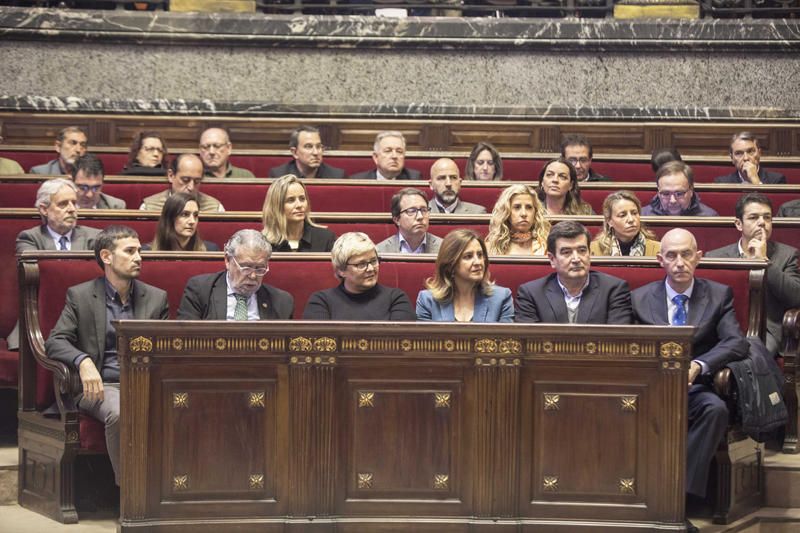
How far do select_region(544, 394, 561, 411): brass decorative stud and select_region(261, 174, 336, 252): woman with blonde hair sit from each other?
1384mm

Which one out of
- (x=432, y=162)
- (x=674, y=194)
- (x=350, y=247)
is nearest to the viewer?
(x=350, y=247)

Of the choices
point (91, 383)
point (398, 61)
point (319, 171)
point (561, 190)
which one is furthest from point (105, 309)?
point (398, 61)

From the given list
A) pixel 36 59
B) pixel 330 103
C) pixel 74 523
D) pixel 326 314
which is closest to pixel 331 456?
pixel 326 314

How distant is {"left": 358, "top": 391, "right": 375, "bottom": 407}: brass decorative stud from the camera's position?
342 cm

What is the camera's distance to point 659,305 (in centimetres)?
388

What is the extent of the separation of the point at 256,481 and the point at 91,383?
0.59 m

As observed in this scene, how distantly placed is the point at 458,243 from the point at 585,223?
1208 millimetres

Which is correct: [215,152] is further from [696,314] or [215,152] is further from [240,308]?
[696,314]

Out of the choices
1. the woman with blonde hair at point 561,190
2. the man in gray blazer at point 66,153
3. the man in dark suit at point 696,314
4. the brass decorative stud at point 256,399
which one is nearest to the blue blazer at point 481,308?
the man in dark suit at point 696,314

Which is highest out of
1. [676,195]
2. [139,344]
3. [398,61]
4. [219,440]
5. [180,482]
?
[398,61]

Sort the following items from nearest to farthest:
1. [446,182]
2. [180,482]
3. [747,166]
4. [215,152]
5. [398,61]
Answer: [180,482]
[446,182]
[747,166]
[215,152]
[398,61]

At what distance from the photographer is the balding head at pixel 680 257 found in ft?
12.6

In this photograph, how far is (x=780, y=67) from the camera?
23.1 feet

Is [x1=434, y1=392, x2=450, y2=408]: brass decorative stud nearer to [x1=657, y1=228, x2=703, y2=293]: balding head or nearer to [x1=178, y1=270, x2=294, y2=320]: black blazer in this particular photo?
[x1=178, y1=270, x2=294, y2=320]: black blazer
